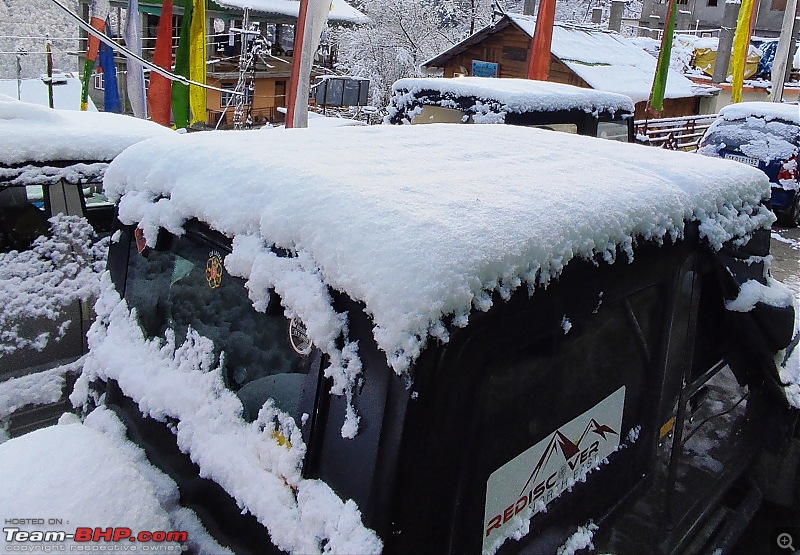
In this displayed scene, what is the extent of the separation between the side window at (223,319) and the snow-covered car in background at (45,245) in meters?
1.81

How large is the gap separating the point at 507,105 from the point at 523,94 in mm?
288

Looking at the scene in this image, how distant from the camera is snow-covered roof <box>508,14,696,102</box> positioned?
22859mm

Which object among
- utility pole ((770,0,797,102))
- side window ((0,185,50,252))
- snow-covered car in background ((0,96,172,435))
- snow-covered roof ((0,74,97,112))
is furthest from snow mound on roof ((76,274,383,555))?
snow-covered roof ((0,74,97,112))

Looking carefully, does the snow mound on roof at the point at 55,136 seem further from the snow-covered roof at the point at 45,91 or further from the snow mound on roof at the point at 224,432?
the snow-covered roof at the point at 45,91

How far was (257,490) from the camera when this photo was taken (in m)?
1.67

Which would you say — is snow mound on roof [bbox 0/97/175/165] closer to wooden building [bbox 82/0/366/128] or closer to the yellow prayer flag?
the yellow prayer flag

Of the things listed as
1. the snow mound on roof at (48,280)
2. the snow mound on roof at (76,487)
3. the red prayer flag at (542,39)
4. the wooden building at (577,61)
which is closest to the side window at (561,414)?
the snow mound on roof at (76,487)

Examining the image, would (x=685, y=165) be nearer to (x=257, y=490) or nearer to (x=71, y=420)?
(x=257, y=490)

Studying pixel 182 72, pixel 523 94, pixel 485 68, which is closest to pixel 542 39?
pixel 523 94

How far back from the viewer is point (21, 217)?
3.81m

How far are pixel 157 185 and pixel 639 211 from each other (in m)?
1.45

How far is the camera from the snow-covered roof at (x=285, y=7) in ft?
79.9

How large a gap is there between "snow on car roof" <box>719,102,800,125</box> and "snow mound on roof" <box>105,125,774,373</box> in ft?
34.9

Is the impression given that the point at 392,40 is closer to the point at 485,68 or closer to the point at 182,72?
the point at 485,68
